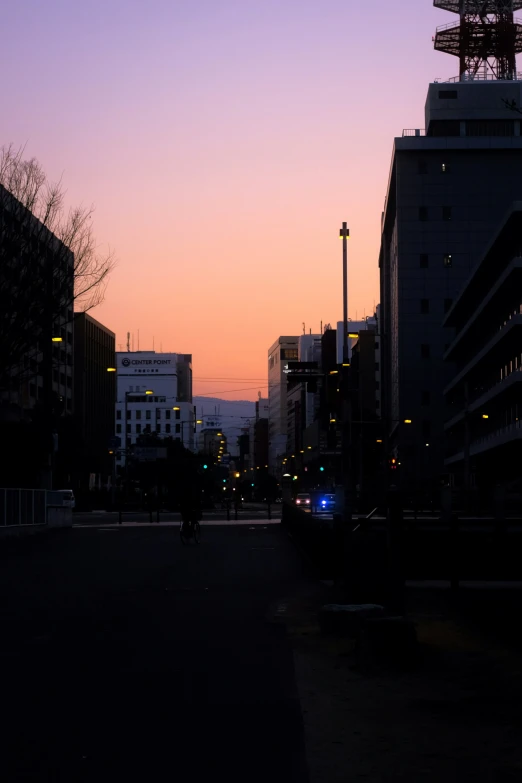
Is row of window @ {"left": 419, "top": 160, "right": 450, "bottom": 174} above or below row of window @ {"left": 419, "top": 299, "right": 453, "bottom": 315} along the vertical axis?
above

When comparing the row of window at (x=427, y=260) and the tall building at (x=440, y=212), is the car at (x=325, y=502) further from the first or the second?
the row of window at (x=427, y=260)

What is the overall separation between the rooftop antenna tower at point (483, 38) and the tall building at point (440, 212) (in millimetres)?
153

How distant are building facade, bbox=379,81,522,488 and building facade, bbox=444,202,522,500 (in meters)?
11.1

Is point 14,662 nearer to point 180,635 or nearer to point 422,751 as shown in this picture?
point 180,635

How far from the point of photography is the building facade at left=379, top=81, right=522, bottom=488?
4402 inches

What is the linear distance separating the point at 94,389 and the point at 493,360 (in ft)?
A: 282

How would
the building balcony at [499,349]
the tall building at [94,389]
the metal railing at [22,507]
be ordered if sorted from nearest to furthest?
the metal railing at [22,507] → the building balcony at [499,349] → the tall building at [94,389]

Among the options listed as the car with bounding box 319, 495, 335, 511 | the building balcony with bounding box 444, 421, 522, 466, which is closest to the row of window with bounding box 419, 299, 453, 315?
the building balcony with bounding box 444, 421, 522, 466

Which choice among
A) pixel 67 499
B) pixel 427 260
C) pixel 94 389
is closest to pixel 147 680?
pixel 67 499

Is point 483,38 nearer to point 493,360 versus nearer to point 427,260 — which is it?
point 427,260

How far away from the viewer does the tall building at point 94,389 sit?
145 m

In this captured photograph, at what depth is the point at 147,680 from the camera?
32.7ft

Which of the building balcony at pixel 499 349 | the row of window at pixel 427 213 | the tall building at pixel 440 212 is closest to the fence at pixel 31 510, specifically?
the building balcony at pixel 499 349

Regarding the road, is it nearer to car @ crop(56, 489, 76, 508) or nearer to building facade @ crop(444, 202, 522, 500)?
car @ crop(56, 489, 76, 508)
